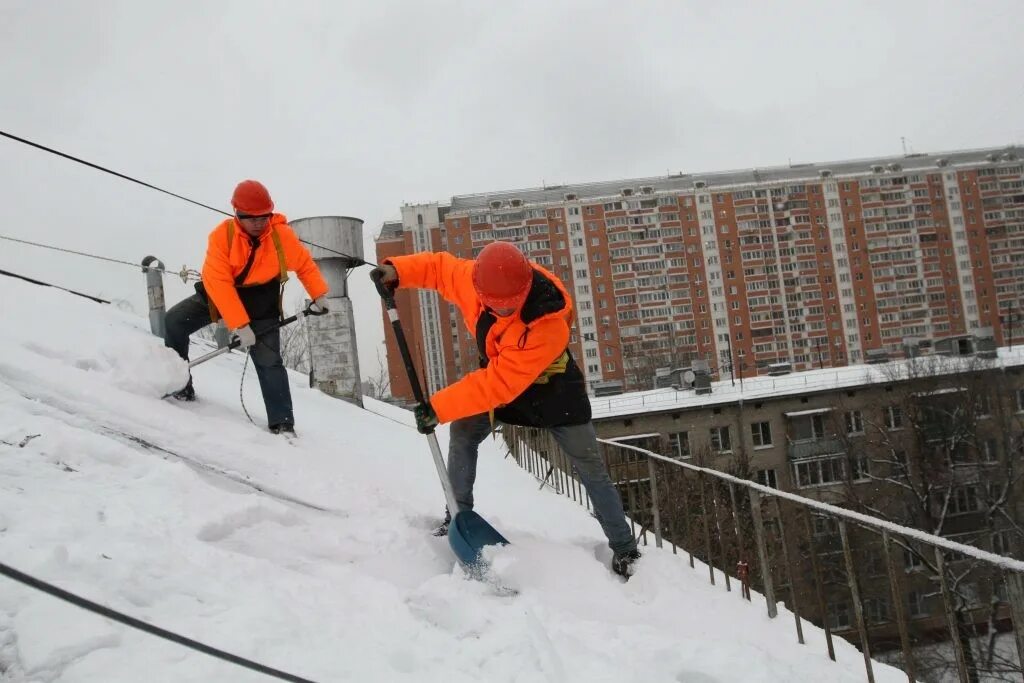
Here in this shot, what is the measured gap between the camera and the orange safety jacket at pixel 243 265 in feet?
13.3

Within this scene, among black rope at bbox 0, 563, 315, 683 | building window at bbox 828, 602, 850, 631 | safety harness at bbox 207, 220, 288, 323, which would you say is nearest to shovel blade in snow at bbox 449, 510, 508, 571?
black rope at bbox 0, 563, 315, 683

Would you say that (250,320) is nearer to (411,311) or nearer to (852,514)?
(852,514)

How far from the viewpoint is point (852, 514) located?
2527 mm

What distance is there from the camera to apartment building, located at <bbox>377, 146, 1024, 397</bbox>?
54469 mm

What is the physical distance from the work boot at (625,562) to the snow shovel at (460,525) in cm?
58

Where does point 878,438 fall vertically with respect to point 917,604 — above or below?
above

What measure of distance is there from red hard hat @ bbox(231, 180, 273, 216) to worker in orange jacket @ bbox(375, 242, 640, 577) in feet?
4.13

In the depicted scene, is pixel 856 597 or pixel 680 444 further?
pixel 680 444

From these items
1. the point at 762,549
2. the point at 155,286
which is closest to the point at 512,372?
the point at 762,549

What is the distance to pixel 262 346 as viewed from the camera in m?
4.38

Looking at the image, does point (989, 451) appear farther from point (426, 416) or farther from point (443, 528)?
point (426, 416)

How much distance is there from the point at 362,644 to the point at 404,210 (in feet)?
176

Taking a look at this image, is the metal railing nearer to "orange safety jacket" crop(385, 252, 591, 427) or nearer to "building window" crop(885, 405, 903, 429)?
"orange safety jacket" crop(385, 252, 591, 427)

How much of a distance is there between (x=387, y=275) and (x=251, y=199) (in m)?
1.39
